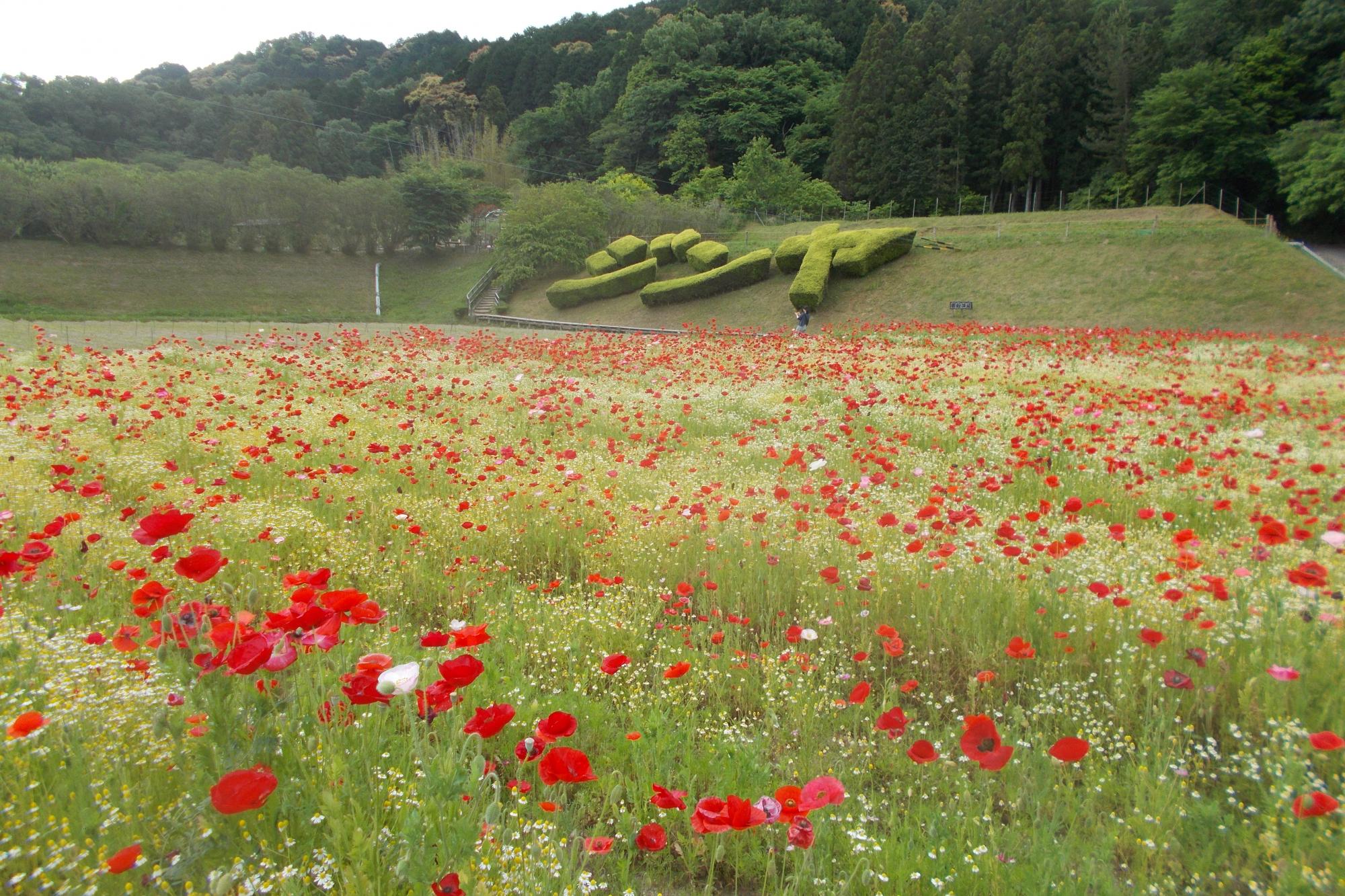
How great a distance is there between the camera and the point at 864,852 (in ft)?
6.10

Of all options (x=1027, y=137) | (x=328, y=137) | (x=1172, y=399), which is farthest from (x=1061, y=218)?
(x=328, y=137)

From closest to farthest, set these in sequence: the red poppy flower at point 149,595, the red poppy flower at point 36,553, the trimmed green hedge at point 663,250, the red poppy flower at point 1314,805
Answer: the red poppy flower at point 1314,805, the red poppy flower at point 149,595, the red poppy flower at point 36,553, the trimmed green hedge at point 663,250

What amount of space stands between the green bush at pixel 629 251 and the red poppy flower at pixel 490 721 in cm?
3425

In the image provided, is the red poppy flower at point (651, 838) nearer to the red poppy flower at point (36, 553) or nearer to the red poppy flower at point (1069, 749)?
the red poppy flower at point (1069, 749)

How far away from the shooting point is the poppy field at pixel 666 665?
145 cm

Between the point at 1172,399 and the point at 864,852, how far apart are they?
329 inches

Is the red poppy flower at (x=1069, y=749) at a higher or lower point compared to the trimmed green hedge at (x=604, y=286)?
lower

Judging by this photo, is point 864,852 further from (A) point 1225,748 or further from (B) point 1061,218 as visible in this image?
(B) point 1061,218

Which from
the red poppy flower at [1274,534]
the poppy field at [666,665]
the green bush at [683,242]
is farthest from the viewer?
the green bush at [683,242]

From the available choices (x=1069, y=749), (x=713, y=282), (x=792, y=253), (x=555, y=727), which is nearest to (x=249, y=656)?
(x=555, y=727)

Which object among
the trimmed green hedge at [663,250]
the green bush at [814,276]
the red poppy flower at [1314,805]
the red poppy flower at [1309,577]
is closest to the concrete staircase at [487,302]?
the trimmed green hedge at [663,250]

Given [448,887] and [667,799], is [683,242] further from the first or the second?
[448,887]

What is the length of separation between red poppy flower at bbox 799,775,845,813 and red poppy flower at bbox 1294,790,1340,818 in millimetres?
900

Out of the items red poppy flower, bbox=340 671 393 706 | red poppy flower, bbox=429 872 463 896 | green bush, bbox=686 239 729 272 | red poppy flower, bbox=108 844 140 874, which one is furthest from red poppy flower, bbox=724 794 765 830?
green bush, bbox=686 239 729 272
